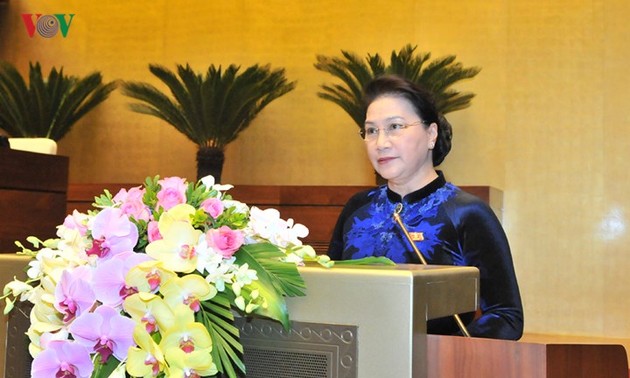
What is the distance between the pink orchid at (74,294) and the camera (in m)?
1.21

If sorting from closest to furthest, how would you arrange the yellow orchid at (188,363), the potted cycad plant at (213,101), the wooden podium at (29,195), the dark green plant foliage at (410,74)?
the yellow orchid at (188,363)
the wooden podium at (29,195)
the dark green plant foliage at (410,74)
the potted cycad plant at (213,101)

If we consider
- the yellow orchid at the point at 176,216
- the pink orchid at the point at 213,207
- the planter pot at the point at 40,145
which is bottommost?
the yellow orchid at the point at 176,216

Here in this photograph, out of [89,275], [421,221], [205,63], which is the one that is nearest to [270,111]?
[205,63]

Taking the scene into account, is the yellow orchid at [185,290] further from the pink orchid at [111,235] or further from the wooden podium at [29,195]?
the wooden podium at [29,195]

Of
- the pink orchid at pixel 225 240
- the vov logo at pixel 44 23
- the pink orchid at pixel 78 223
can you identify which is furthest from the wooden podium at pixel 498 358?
the vov logo at pixel 44 23

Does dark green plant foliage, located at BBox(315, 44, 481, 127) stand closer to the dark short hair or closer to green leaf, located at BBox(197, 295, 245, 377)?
the dark short hair

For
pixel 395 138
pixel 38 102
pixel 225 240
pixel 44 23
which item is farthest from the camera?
pixel 44 23

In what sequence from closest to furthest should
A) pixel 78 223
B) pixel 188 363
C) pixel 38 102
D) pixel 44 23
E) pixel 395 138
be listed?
pixel 188 363 → pixel 78 223 → pixel 395 138 → pixel 38 102 → pixel 44 23

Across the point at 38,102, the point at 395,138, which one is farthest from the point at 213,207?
the point at 38,102

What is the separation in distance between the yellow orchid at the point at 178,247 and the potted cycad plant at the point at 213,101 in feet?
26.2

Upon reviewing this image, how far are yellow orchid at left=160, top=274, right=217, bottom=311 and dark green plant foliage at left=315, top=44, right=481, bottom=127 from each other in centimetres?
737

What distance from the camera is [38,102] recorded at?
9.76 meters

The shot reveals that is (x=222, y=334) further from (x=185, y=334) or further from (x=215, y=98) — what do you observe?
(x=215, y=98)

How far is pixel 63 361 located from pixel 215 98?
26.6ft
